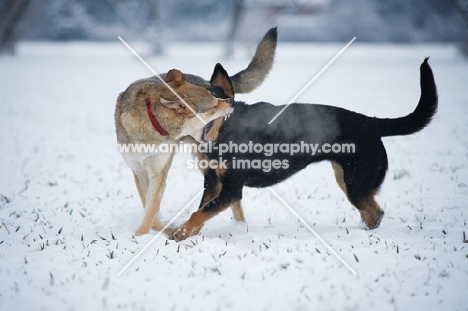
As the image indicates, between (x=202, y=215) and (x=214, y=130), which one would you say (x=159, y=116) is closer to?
(x=214, y=130)

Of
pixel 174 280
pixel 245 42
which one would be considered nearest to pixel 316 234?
pixel 174 280

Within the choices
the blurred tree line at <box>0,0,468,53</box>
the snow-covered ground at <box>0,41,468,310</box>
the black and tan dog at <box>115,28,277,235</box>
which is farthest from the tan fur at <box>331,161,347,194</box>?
the blurred tree line at <box>0,0,468,53</box>

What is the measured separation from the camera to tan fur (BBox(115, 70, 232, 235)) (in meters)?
4.27

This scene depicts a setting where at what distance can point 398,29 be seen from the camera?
42250 mm

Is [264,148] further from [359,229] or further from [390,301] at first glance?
[390,301]

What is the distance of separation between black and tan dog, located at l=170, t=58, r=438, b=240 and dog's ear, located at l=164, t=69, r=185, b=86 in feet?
1.86

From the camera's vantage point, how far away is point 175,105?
4.20 m

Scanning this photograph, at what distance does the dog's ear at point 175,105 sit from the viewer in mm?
4172

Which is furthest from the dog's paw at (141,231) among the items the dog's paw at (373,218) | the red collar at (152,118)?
the dog's paw at (373,218)

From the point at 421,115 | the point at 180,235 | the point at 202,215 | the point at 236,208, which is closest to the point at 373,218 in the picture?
the point at 421,115

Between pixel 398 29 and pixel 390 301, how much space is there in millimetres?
44363

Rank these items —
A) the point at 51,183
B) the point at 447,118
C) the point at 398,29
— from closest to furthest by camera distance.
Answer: the point at 51,183
the point at 447,118
the point at 398,29

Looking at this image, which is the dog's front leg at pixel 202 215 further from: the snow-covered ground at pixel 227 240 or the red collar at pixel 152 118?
the red collar at pixel 152 118

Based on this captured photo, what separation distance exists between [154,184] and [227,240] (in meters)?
1.07
